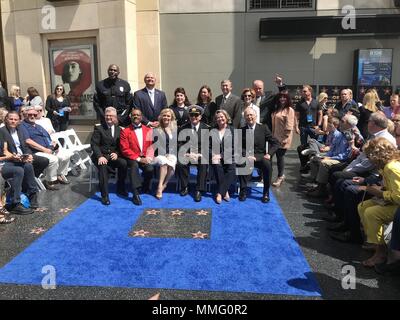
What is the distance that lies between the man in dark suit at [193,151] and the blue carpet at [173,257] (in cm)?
82

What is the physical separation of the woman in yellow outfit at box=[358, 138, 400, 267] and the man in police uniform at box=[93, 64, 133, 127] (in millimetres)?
4334

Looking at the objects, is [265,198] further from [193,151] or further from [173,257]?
[173,257]

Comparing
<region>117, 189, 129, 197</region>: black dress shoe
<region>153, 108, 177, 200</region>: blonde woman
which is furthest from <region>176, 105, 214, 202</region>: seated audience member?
<region>117, 189, 129, 197</region>: black dress shoe

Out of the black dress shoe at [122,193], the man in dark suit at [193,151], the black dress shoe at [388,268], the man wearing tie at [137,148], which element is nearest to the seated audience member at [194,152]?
the man in dark suit at [193,151]

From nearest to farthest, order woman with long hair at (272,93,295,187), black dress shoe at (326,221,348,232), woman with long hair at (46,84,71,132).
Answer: black dress shoe at (326,221,348,232) → woman with long hair at (272,93,295,187) → woman with long hair at (46,84,71,132)

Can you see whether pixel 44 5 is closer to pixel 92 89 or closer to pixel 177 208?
pixel 92 89

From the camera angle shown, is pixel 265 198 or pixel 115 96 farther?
pixel 115 96

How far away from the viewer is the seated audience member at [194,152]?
5695mm

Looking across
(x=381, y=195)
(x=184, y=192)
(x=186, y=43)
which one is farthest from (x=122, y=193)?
(x=186, y=43)

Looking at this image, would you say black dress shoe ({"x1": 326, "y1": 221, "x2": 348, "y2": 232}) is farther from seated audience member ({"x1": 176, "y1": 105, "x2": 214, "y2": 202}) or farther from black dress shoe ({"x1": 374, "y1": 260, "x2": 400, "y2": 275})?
seated audience member ({"x1": 176, "y1": 105, "x2": 214, "y2": 202})

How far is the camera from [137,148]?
19.1 ft

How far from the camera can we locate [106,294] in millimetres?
3119

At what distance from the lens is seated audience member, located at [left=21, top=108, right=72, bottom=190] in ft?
19.3

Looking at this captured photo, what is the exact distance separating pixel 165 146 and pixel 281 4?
6.01m
